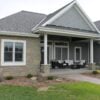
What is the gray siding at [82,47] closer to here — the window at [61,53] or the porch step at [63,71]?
the window at [61,53]

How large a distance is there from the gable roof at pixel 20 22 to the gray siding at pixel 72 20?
2.63 meters

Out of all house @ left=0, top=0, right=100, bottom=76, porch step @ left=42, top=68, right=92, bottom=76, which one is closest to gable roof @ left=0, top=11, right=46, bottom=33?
house @ left=0, top=0, right=100, bottom=76

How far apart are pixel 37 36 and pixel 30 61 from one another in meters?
2.28

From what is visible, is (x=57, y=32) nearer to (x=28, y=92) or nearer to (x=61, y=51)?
(x=61, y=51)

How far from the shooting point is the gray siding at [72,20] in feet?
59.9

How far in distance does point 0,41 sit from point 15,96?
720cm

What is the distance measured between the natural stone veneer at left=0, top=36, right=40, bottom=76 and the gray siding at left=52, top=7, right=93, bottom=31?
2900 millimetres

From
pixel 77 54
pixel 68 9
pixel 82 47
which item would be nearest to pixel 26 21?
pixel 68 9

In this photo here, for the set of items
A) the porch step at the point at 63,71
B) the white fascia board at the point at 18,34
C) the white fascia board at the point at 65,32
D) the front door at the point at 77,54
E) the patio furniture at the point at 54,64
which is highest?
the white fascia board at the point at 65,32

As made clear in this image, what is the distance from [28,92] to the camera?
990 centimetres

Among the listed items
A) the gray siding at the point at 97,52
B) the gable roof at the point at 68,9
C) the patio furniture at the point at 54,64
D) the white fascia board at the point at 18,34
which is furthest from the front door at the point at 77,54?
the white fascia board at the point at 18,34

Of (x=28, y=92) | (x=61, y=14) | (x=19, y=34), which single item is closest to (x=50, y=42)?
(x=61, y=14)

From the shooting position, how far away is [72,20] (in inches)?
748

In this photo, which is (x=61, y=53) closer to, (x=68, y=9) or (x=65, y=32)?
(x=65, y=32)
